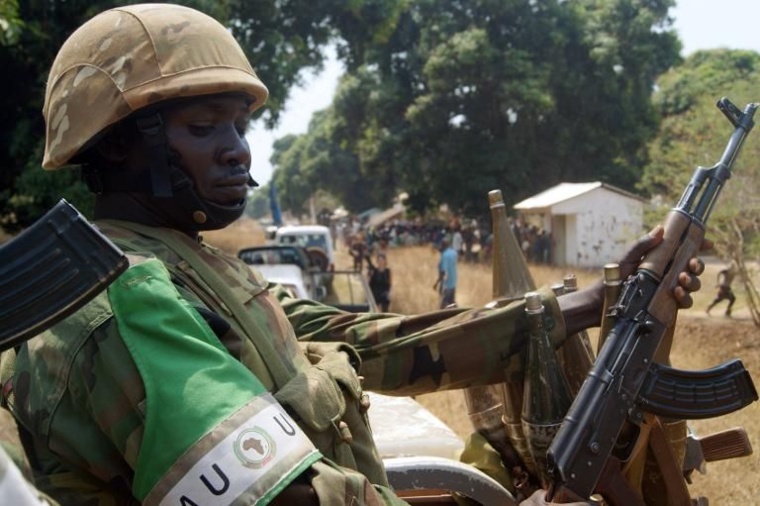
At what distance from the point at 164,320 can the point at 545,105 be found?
2533 cm

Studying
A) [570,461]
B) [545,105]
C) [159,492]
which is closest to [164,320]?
[159,492]

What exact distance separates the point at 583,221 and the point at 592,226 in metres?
0.46

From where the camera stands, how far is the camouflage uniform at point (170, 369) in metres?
1.33

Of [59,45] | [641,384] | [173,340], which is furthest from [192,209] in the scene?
[59,45]

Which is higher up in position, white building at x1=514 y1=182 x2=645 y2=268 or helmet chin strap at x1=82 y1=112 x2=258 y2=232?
helmet chin strap at x1=82 y1=112 x2=258 y2=232

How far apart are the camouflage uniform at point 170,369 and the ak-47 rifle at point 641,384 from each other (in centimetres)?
56

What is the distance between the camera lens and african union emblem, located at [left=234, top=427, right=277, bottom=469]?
132 centimetres

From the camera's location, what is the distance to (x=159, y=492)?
132 centimetres

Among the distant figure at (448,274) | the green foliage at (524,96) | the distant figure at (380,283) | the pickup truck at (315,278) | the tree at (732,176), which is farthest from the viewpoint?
the green foliage at (524,96)

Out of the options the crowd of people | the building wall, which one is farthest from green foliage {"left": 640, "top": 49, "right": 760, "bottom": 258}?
the building wall

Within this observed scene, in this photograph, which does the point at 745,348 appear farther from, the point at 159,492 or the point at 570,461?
the point at 159,492

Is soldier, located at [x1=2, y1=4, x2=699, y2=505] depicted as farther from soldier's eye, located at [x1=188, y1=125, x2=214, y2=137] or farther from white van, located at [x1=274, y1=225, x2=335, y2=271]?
white van, located at [x1=274, y1=225, x2=335, y2=271]

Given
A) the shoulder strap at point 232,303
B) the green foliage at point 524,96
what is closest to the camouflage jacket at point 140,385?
the shoulder strap at point 232,303

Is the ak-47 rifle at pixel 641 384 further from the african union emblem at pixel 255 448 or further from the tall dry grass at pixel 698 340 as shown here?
the tall dry grass at pixel 698 340
